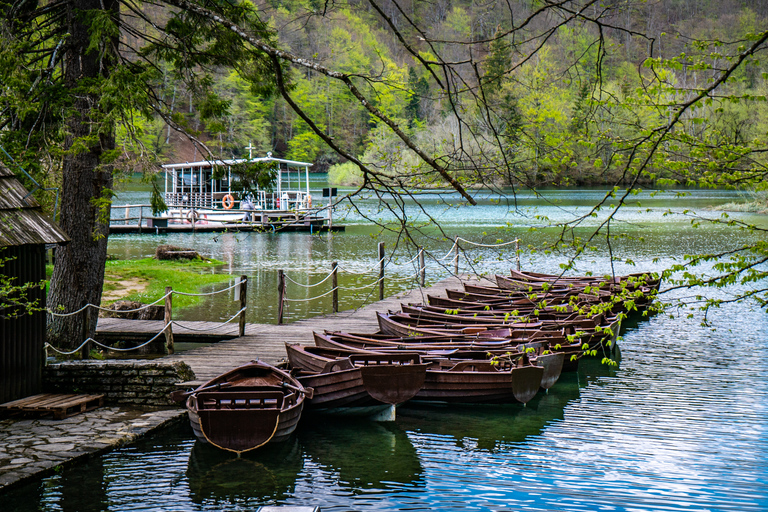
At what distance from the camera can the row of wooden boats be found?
7.57 meters

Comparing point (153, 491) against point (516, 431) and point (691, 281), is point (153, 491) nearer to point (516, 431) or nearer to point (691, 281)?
point (516, 431)

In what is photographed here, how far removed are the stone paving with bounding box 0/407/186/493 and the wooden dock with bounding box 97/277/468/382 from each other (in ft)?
3.44

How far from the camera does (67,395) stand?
8.55 metres

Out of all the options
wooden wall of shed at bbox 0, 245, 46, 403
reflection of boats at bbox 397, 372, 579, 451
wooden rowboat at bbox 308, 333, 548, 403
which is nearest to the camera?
wooden wall of shed at bbox 0, 245, 46, 403

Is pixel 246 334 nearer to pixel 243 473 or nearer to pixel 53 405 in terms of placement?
pixel 53 405

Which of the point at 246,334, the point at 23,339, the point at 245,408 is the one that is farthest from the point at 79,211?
the point at 245,408

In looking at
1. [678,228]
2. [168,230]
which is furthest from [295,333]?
[678,228]

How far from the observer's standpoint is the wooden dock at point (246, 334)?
10172mm

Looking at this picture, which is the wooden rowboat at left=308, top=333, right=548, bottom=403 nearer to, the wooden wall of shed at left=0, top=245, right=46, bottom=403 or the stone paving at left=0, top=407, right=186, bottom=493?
the stone paving at left=0, top=407, right=186, bottom=493

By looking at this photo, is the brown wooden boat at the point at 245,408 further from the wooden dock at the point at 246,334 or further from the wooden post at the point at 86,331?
the wooden post at the point at 86,331

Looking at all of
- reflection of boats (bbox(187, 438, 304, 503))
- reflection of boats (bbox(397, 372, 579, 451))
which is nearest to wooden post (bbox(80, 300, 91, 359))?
reflection of boats (bbox(187, 438, 304, 503))

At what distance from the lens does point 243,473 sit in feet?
23.9

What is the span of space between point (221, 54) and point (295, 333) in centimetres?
533

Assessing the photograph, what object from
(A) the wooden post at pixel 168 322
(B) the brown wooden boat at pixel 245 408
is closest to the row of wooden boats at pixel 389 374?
(B) the brown wooden boat at pixel 245 408
